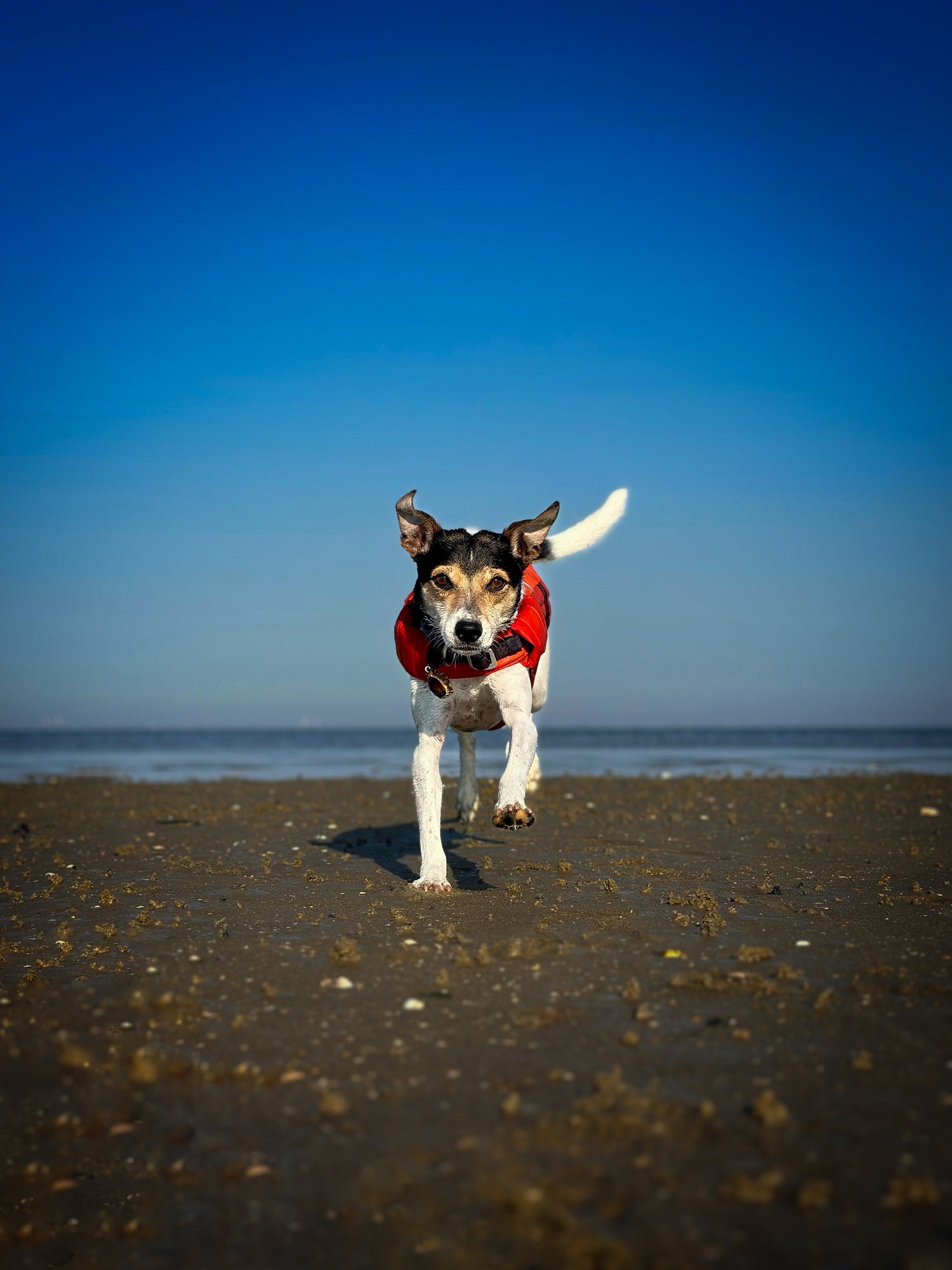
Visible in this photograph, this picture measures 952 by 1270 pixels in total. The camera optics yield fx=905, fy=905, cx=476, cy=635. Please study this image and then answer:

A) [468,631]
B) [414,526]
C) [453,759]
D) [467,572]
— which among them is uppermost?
[414,526]

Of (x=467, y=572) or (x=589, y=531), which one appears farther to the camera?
(x=589, y=531)

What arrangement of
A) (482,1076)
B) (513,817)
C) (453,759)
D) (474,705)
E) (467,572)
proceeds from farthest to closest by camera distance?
1. (453,759)
2. (474,705)
3. (467,572)
4. (513,817)
5. (482,1076)

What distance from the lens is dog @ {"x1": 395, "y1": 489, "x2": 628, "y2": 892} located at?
21.4ft

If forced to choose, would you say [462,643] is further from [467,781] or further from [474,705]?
[467,781]

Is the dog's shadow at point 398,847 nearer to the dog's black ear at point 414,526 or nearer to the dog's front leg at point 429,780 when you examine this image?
the dog's front leg at point 429,780

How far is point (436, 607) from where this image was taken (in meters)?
6.69

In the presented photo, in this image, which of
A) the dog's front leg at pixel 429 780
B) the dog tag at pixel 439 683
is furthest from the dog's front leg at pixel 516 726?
the dog's front leg at pixel 429 780

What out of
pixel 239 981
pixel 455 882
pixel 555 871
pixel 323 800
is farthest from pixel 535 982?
pixel 323 800

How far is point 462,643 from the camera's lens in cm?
631

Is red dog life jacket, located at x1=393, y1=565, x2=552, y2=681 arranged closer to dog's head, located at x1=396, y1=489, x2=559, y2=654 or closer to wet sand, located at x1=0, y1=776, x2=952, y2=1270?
dog's head, located at x1=396, y1=489, x2=559, y2=654

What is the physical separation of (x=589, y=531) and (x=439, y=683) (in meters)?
3.02

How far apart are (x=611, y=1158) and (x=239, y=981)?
8.34ft

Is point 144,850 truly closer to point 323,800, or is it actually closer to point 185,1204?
point 323,800

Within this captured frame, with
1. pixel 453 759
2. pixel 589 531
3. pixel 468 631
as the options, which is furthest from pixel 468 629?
pixel 453 759
